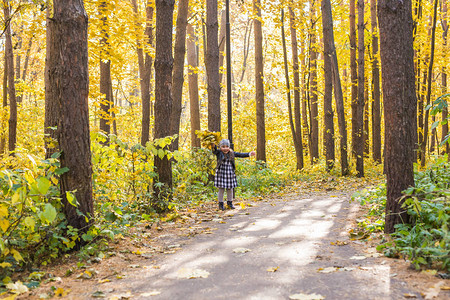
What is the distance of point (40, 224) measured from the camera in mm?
4652

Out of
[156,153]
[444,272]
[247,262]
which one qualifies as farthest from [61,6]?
[444,272]

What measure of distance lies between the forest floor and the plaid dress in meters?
2.00

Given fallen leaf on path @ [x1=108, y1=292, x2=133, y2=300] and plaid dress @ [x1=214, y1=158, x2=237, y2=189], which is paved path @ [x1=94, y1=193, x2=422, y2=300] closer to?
fallen leaf on path @ [x1=108, y1=292, x2=133, y2=300]

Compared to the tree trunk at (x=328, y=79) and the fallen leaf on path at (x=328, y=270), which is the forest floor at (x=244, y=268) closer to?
the fallen leaf on path at (x=328, y=270)

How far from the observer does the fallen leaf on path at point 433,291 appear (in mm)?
3109

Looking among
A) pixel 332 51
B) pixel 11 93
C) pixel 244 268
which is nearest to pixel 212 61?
pixel 332 51

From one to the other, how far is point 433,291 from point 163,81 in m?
6.32

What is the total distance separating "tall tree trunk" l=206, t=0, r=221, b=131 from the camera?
41.7 feet

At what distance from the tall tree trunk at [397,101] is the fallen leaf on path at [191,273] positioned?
8.52 feet

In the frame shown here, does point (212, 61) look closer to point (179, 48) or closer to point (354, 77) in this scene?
point (179, 48)

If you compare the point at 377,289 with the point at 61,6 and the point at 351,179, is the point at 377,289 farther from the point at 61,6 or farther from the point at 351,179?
the point at 351,179

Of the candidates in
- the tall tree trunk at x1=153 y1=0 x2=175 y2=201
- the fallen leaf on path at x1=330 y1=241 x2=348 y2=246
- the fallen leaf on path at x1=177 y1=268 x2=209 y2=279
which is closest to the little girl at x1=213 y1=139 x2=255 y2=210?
the tall tree trunk at x1=153 y1=0 x2=175 y2=201

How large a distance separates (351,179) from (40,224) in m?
13.2

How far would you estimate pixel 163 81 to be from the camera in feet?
26.5
